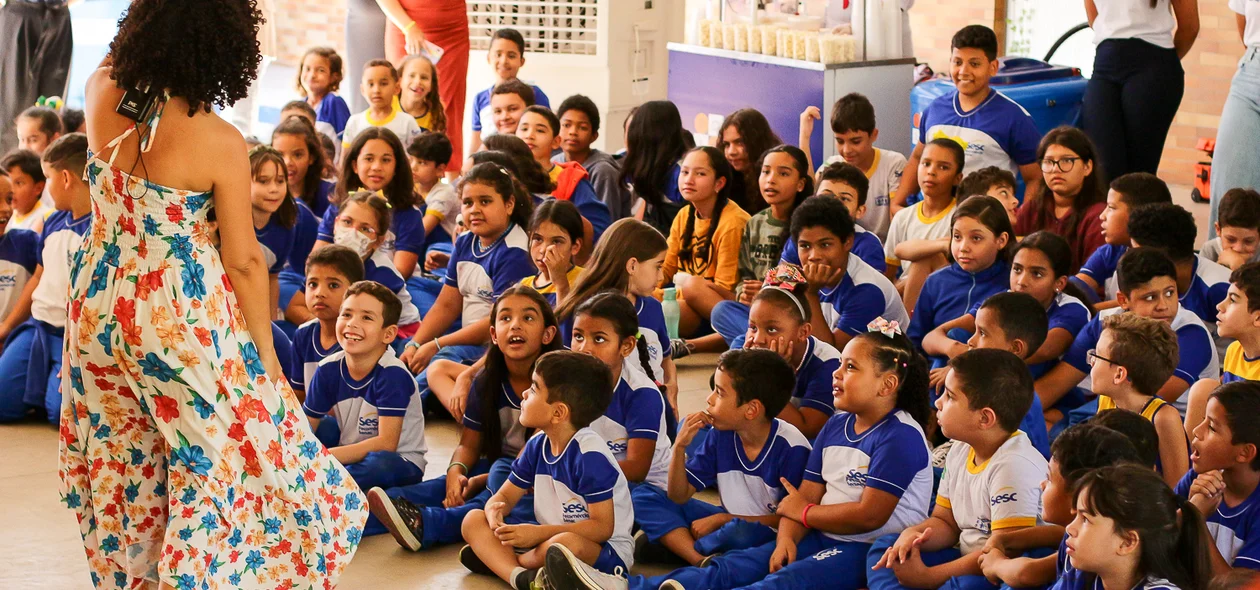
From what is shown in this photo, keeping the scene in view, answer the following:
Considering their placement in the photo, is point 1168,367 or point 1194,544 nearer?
point 1194,544

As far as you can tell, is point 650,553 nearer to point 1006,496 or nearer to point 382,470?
point 382,470

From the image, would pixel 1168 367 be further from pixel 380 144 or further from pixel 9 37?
pixel 9 37

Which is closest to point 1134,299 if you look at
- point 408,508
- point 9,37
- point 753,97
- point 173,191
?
point 408,508

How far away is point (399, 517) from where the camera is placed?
3383 millimetres

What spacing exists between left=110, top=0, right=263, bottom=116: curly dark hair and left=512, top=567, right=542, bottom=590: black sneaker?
1.29m

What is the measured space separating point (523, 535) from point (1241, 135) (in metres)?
3.33

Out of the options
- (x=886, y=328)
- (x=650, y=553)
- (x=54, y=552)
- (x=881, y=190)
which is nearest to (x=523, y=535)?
(x=650, y=553)

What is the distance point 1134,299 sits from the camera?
3.73 meters

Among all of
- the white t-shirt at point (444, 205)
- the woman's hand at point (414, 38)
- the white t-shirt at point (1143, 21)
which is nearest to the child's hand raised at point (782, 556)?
the white t-shirt at point (444, 205)

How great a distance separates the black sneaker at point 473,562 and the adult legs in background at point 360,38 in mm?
4918

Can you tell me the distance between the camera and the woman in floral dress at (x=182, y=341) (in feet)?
7.90

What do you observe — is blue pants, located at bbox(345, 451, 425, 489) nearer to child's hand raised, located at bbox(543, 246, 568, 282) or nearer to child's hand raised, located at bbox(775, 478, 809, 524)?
child's hand raised, located at bbox(543, 246, 568, 282)

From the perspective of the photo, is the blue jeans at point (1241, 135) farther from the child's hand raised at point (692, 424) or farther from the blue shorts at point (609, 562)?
the blue shorts at point (609, 562)

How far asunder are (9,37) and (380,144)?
2.81 m
